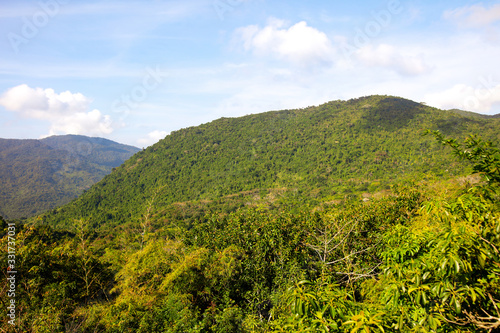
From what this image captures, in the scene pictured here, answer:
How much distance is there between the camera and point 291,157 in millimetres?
118938

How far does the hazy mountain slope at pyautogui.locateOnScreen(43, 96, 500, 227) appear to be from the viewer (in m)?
79.7

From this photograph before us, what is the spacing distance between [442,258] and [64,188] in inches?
9174

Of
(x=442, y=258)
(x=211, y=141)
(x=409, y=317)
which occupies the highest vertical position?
(x=211, y=141)

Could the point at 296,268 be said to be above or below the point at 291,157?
below

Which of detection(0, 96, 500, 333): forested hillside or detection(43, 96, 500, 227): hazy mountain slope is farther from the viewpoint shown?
detection(43, 96, 500, 227): hazy mountain slope

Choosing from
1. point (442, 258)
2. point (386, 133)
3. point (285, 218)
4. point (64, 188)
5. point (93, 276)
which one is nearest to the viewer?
point (442, 258)

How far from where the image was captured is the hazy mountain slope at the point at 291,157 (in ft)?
261

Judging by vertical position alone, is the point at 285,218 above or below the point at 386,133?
below

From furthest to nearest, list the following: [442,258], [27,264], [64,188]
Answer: [64,188] → [27,264] → [442,258]

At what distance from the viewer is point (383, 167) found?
3310 inches

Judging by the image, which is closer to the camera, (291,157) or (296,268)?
(296,268)

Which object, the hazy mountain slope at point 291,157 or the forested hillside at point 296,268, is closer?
the forested hillside at point 296,268

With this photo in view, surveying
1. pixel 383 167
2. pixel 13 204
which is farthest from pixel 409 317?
pixel 13 204

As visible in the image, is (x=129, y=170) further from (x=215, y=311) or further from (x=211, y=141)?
(x=215, y=311)
